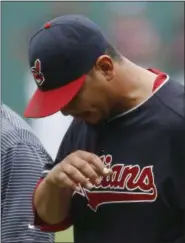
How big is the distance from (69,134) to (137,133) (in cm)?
21

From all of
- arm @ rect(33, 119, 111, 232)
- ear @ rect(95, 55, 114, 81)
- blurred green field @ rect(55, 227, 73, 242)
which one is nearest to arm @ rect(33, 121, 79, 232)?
arm @ rect(33, 119, 111, 232)

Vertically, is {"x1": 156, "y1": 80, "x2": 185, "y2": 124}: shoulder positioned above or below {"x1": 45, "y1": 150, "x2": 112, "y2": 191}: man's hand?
above

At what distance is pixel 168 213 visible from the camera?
1513 mm

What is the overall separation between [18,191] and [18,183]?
22 mm

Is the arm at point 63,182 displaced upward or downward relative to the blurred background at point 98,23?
upward

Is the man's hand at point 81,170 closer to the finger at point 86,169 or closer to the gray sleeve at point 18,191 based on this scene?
the finger at point 86,169

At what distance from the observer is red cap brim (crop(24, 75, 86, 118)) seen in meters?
1.50

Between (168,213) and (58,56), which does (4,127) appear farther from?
(168,213)

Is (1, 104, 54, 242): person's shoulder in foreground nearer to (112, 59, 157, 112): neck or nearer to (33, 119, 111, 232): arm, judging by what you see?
(33, 119, 111, 232): arm

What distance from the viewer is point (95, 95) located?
1.50 metres

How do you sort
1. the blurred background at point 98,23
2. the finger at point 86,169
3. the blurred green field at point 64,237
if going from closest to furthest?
the finger at point 86,169
the blurred green field at point 64,237
the blurred background at point 98,23

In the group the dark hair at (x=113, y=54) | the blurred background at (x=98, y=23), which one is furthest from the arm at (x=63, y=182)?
the blurred background at (x=98, y=23)

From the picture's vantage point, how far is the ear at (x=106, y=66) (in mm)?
1516

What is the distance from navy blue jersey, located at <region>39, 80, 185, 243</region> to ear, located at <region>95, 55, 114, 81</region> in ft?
0.34
